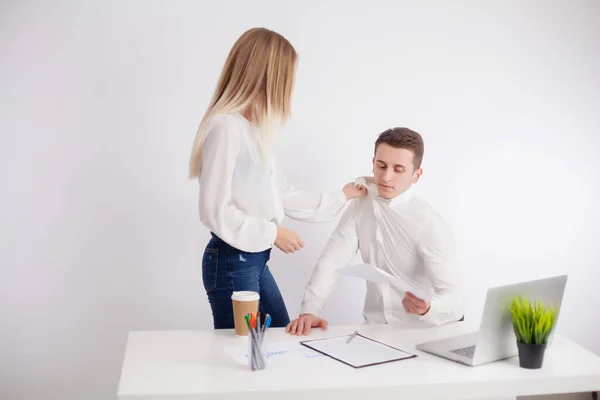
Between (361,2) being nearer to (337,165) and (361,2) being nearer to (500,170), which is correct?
(337,165)

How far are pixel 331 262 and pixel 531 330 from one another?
0.94 m

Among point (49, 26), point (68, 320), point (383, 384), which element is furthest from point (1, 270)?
point (383, 384)

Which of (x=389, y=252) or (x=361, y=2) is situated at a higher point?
(x=361, y=2)

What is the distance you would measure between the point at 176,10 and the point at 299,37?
22.4 inches

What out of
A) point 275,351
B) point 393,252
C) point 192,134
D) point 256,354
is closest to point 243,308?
point 275,351

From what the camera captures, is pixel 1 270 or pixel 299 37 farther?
pixel 299 37

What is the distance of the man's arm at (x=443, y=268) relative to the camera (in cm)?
213

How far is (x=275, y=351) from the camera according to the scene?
67.8 inches

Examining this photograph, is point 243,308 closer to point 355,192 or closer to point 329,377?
point 329,377

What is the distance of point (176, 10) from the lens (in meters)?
2.85

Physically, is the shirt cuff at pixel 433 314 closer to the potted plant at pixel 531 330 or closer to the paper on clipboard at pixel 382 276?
the paper on clipboard at pixel 382 276

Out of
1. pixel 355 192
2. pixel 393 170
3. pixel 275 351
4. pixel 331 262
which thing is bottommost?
pixel 275 351

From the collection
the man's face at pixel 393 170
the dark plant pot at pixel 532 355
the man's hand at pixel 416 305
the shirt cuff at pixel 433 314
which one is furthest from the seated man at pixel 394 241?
the dark plant pot at pixel 532 355

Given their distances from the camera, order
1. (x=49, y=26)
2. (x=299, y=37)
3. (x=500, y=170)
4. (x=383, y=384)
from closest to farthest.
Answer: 1. (x=383, y=384)
2. (x=49, y=26)
3. (x=299, y=37)
4. (x=500, y=170)
